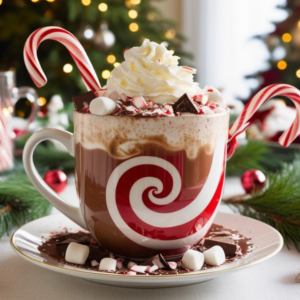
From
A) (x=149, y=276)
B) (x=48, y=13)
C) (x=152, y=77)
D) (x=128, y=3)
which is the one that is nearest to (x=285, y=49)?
(x=128, y=3)

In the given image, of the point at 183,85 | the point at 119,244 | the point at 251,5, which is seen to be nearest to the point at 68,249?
the point at 119,244

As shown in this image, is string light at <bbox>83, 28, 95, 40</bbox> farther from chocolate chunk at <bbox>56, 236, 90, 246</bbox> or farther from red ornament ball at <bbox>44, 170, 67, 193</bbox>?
chocolate chunk at <bbox>56, 236, 90, 246</bbox>

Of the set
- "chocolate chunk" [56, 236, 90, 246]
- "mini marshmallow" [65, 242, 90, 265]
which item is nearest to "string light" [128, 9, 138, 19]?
"chocolate chunk" [56, 236, 90, 246]

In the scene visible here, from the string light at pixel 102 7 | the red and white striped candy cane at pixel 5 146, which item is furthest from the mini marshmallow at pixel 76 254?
the string light at pixel 102 7

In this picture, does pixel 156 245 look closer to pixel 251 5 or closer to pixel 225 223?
pixel 225 223

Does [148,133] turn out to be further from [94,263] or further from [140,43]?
[140,43]

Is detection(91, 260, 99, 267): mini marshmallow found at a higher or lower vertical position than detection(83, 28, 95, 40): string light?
lower

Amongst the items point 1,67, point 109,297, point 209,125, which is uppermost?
point 209,125
